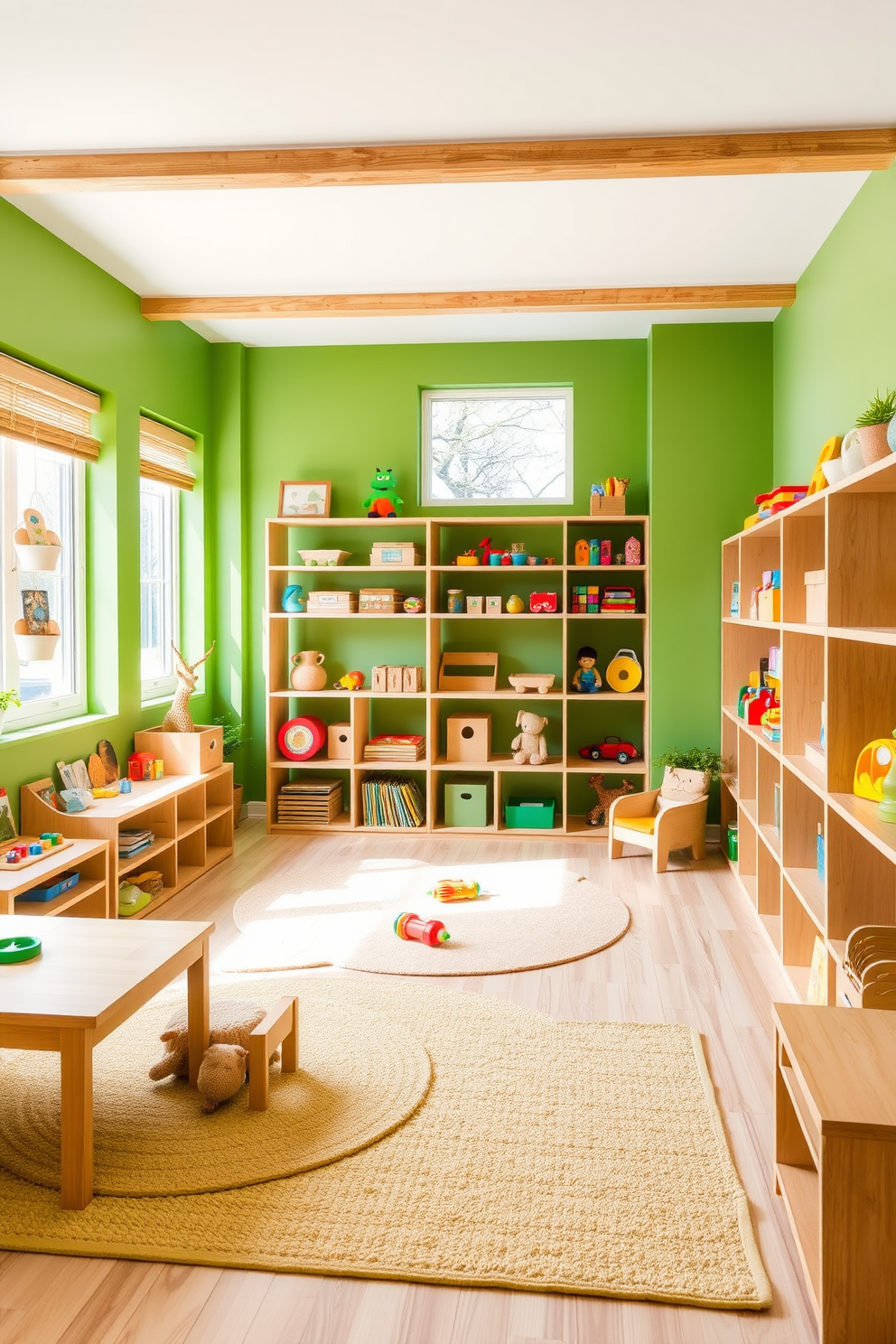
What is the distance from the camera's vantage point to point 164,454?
525 centimetres

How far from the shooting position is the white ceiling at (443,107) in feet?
8.28

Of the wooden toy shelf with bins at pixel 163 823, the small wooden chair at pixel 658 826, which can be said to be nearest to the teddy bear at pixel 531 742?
the small wooden chair at pixel 658 826

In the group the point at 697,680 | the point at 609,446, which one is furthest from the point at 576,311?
the point at 697,680

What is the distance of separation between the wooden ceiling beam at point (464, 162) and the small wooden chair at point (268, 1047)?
2.67 meters

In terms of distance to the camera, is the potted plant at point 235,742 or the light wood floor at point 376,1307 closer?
the light wood floor at point 376,1307

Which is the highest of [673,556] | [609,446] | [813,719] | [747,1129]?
[609,446]

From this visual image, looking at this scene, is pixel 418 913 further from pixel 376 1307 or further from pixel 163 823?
pixel 376 1307

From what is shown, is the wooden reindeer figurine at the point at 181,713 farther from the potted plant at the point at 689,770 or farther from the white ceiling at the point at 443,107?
the potted plant at the point at 689,770

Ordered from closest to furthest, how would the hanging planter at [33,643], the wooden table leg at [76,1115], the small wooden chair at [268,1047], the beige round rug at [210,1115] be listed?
the wooden table leg at [76,1115]
the beige round rug at [210,1115]
the small wooden chair at [268,1047]
the hanging planter at [33,643]

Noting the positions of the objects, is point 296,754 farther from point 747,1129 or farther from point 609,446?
point 747,1129

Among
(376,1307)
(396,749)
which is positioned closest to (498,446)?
(396,749)

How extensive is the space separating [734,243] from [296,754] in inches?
138

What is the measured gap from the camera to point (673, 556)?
532 centimetres

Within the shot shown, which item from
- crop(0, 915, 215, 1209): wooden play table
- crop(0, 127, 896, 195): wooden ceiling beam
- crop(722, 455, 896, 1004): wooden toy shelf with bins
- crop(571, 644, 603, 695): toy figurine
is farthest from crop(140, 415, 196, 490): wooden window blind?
crop(722, 455, 896, 1004): wooden toy shelf with bins
